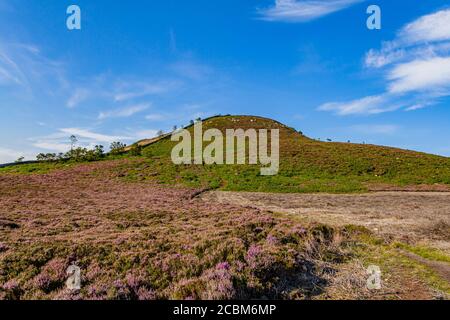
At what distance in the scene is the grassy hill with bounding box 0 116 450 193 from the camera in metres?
39.0

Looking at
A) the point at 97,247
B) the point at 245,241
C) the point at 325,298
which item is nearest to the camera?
the point at 325,298

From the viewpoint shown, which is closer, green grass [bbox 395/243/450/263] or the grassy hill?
green grass [bbox 395/243/450/263]

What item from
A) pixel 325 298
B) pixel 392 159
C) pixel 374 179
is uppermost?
pixel 392 159

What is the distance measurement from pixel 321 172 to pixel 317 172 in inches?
24.1

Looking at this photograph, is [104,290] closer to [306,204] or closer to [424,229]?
[424,229]

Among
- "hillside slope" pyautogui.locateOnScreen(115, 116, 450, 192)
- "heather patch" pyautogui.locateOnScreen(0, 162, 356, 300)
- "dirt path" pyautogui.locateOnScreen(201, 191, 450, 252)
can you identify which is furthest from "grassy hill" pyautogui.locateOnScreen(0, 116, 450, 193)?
"heather patch" pyautogui.locateOnScreen(0, 162, 356, 300)

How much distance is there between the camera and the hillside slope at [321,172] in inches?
1533

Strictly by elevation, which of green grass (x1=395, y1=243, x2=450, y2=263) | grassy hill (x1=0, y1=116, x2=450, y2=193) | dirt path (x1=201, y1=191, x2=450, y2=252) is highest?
grassy hill (x1=0, y1=116, x2=450, y2=193)

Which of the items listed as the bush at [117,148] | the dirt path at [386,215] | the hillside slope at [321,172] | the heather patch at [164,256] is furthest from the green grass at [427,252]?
the bush at [117,148]

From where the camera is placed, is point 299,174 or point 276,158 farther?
point 276,158

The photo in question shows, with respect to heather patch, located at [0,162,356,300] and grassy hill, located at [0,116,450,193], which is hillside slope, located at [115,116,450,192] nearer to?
grassy hill, located at [0,116,450,193]

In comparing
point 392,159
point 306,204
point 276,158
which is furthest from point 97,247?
point 392,159
